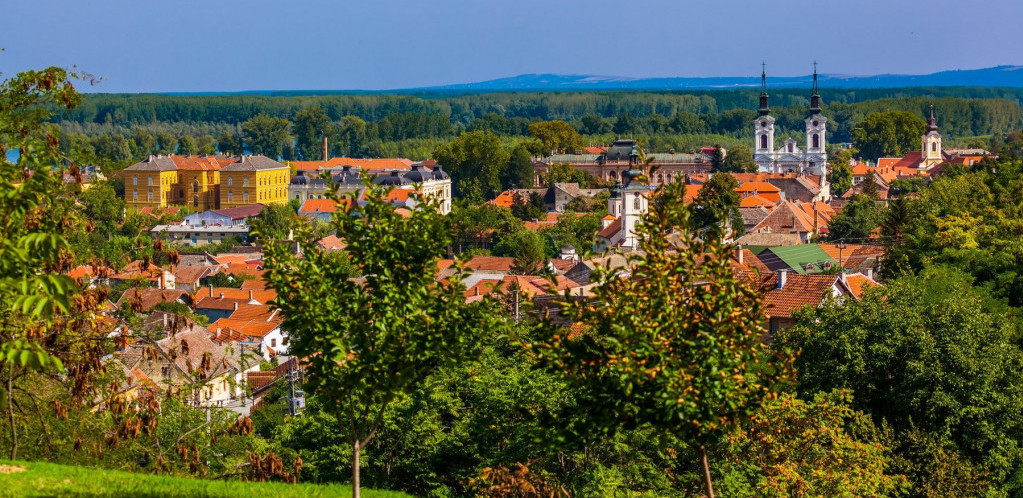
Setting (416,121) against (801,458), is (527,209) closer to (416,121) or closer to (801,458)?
(801,458)

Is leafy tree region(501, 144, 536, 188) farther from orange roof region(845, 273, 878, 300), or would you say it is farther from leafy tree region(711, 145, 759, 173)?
orange roof region(845, 273, 878, 300)

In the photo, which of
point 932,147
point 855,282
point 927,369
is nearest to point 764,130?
point 932,147

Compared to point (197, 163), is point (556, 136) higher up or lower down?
higher up

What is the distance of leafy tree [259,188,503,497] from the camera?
889 centimetres

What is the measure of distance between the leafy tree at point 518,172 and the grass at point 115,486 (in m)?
78.3

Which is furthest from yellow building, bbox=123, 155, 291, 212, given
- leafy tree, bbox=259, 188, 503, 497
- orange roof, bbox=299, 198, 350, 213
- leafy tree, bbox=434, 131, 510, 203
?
leafy tree, bbox=259, 188, 503, 497

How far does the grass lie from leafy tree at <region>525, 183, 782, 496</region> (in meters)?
2.80

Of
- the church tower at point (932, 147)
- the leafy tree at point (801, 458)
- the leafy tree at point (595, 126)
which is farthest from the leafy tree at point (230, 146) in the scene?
the leafy tree at point (801, 458)

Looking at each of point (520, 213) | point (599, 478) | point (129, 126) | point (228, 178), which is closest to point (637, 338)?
point (599, 478)

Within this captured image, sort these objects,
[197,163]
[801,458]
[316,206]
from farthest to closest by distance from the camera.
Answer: [197,163] < [316,206] < [801,458]

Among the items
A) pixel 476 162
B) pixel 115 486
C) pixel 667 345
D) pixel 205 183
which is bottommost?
pixel 205 183

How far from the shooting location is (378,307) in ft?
29.3

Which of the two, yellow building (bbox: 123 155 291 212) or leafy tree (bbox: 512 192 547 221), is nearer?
leafy tree (bbox: 512 192 547 221)

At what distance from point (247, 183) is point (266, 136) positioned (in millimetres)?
37161
